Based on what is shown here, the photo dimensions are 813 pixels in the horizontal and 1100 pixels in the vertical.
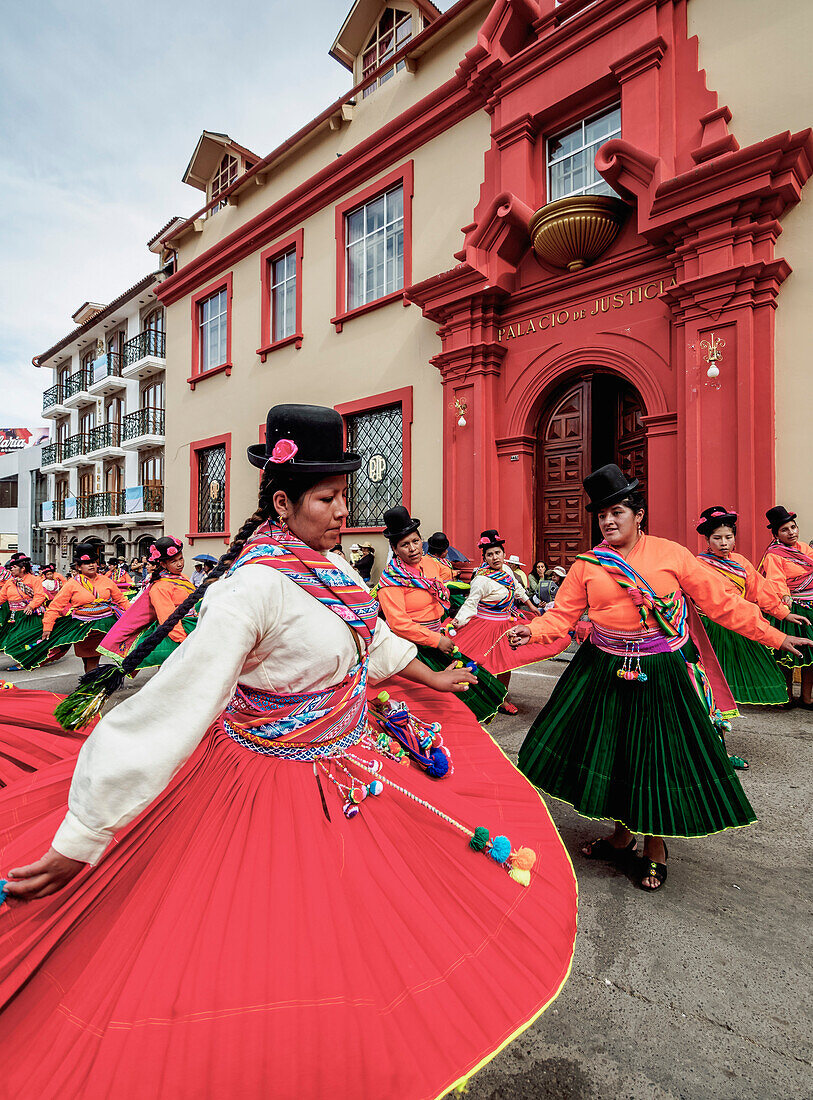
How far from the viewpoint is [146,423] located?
26.8m

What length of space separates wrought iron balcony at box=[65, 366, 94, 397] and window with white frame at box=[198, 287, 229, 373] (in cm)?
1738

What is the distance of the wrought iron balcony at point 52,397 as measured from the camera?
35969mm

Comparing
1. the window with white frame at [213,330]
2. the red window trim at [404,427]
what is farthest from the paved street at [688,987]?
the window with white frame at [213,330]

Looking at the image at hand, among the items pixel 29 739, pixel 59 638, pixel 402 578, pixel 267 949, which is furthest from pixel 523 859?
pixel 59 638

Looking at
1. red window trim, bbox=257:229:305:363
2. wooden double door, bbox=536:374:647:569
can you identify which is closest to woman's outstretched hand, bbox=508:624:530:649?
wooden double door, bbox=536:374:647:569

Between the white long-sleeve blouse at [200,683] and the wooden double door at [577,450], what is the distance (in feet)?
29.1

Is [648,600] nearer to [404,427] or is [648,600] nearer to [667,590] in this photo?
[667,590]

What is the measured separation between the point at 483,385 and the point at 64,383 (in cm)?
3361

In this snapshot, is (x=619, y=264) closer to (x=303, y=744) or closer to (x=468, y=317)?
(x=468, y=317)

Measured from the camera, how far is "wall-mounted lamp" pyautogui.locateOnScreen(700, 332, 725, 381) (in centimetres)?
791

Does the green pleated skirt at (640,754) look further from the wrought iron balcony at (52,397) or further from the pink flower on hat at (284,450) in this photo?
the wrought iron balcony at (52,397)

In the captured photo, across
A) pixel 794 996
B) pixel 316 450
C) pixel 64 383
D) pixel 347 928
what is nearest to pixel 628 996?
pixel 794 996

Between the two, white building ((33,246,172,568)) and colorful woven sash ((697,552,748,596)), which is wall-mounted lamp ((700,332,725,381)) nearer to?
colorful woven sash ((697,552,748,596))

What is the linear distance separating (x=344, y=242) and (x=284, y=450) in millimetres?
13922
